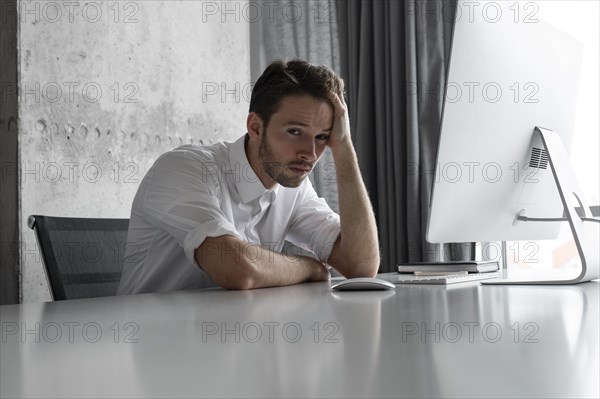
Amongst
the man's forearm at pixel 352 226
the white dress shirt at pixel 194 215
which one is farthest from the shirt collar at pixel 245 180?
the man's forearm at pixel 352 226

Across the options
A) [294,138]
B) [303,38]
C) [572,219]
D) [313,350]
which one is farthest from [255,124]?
[303,38]

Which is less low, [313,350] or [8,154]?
[8,154]

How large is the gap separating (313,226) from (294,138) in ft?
1.08

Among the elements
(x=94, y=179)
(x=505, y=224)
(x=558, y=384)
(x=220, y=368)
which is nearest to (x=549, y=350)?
(x=558, y=384)

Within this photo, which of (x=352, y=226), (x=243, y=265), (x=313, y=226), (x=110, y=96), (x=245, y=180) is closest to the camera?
(x=243, y=265)

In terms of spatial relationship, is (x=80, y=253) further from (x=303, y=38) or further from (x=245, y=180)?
(x=303, y=38)

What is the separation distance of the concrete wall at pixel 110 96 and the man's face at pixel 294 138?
3.25 ft

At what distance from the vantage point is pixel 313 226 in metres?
2.22

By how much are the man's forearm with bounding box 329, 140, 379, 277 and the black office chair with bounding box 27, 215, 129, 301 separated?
626mm

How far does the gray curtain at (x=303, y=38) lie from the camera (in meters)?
3.54

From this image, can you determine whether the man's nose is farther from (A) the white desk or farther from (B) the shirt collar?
(A) the white desk

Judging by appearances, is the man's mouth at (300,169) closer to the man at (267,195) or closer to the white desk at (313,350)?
the man at (267,195)

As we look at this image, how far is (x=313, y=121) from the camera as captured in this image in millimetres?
2014

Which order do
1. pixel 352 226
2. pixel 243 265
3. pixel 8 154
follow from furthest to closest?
pixel 8 154 → pixel 352 226 → pixel 243 265
